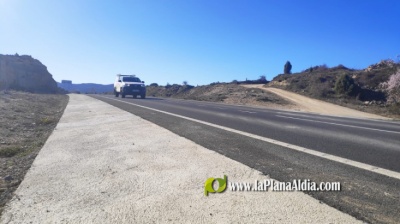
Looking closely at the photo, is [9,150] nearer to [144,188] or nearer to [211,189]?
[144,188]

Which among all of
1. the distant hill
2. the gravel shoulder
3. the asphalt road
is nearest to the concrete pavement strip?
the asphalt road

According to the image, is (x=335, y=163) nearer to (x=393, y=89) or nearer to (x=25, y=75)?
(x=393, y=89)

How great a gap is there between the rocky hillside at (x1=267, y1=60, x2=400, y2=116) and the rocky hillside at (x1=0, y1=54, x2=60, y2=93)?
5161 centimetres

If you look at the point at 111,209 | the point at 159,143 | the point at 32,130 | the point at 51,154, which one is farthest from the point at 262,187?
the point at 32,130

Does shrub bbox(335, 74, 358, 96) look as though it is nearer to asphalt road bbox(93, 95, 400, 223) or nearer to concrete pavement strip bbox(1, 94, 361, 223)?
asphalt road bbox(93, 95, 400, 223)

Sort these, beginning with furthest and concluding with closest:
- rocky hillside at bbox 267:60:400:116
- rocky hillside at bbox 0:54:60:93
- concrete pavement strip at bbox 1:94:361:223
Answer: rocky hillside at bbox 0:54:60:93, rocky hillside at bbox 267:60:400:116, concrete pavement strip at bbox 1:94:361:223

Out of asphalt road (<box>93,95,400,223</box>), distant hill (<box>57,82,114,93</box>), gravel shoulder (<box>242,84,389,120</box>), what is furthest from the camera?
Answer: distant hill (<box>57,82,114,93</box>)

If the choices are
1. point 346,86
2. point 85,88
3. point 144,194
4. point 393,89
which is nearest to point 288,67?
point 346,86

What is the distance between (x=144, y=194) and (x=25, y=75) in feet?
240

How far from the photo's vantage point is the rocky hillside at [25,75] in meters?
59.2

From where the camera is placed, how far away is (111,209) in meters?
3.20

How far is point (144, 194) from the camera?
360 centimetres

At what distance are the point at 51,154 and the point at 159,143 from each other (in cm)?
222

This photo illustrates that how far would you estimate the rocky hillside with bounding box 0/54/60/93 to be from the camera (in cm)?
5916
